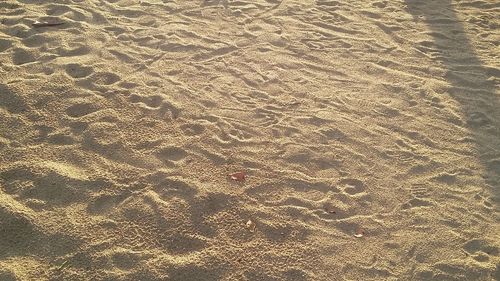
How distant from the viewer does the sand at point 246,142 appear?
291 cm

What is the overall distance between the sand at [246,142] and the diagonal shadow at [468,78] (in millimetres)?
20

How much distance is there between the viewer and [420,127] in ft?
13.2

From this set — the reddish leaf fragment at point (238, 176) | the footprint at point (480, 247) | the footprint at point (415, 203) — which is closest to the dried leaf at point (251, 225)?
the reddish leaf fragment at point (238, 176)

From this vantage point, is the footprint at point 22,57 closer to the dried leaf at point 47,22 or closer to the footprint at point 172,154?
the dried leaf at point 47,22

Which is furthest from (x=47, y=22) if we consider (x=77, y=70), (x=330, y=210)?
(x=330, y=210)

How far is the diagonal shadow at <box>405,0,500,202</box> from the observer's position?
3.82 meters

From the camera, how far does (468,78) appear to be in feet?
15.1

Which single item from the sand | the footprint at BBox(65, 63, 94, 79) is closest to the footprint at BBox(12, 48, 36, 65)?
the sand

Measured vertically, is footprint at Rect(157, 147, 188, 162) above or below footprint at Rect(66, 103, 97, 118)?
below

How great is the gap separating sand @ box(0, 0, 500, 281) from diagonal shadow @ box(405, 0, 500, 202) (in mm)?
20

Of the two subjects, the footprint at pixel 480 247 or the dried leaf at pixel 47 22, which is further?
the dried leaf at pixel 47 22

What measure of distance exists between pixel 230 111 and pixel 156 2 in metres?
2.22

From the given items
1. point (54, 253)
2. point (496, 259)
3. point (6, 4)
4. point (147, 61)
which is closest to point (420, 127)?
point (496, 259)

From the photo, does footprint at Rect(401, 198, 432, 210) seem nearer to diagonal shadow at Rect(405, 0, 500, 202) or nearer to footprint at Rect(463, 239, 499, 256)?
footprint at Rect(463, 239, 499, 256)
